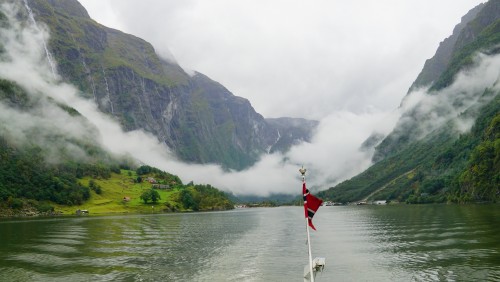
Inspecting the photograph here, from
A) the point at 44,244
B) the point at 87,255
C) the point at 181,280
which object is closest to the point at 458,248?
the point at 181,280

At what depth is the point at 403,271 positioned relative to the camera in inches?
1789

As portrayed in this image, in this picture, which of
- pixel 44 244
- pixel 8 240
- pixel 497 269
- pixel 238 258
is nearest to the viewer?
pixel 497 269

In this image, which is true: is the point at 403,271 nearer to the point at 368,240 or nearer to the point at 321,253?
the point at 321,253

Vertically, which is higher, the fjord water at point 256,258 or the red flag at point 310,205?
the red flag at point 310,205

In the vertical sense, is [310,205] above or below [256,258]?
above

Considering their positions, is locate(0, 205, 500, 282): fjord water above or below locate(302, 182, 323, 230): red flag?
below

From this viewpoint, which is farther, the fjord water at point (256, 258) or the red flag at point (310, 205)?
the fjord water at point (256, 258)

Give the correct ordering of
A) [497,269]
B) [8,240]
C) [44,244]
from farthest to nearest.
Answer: [8,240]
[44,244]
[497,269]

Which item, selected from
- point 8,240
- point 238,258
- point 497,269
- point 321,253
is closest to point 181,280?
point 238,258

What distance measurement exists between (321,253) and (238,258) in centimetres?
1241

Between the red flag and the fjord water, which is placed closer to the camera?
the red flag

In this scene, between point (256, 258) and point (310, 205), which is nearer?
point (310, 205)

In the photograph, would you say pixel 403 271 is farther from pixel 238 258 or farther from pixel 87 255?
pixel 87 255

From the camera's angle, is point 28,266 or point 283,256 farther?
point 283,256
